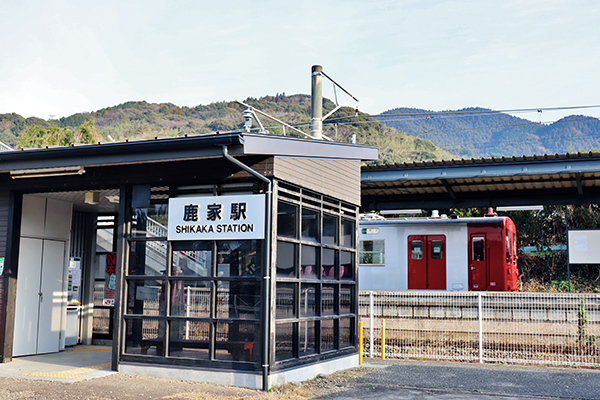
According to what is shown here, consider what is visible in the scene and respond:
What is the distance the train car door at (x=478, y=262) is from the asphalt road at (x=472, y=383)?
4529 millimetres

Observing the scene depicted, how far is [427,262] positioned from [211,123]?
110m

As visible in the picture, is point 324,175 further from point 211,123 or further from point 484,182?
point 211,123

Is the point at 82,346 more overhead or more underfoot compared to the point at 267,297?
more underfoot

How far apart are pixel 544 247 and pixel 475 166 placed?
18.4m

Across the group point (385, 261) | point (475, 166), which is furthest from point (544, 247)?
point (475, 166)

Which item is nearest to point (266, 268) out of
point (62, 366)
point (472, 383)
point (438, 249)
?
point (472, 383)

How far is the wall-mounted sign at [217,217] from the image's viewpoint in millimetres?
9336

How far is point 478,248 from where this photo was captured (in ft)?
55.9

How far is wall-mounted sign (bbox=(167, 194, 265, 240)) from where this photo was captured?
9336mm

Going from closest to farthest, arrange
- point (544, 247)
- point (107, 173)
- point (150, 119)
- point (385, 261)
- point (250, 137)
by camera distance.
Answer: point (250, 137) → point (107, 173) → point (385, 261) → point (544, 247) → point (150, 119)

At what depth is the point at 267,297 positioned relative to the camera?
9.09 meters

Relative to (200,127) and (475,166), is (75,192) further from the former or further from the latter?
(200,127)

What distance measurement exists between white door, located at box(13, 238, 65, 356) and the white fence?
701 centimetres

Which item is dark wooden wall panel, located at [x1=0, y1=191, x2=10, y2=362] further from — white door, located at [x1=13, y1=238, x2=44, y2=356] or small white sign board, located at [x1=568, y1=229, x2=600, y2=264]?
small white sign board, located at [x1=568, y1=229, x2=600, y2=264]
